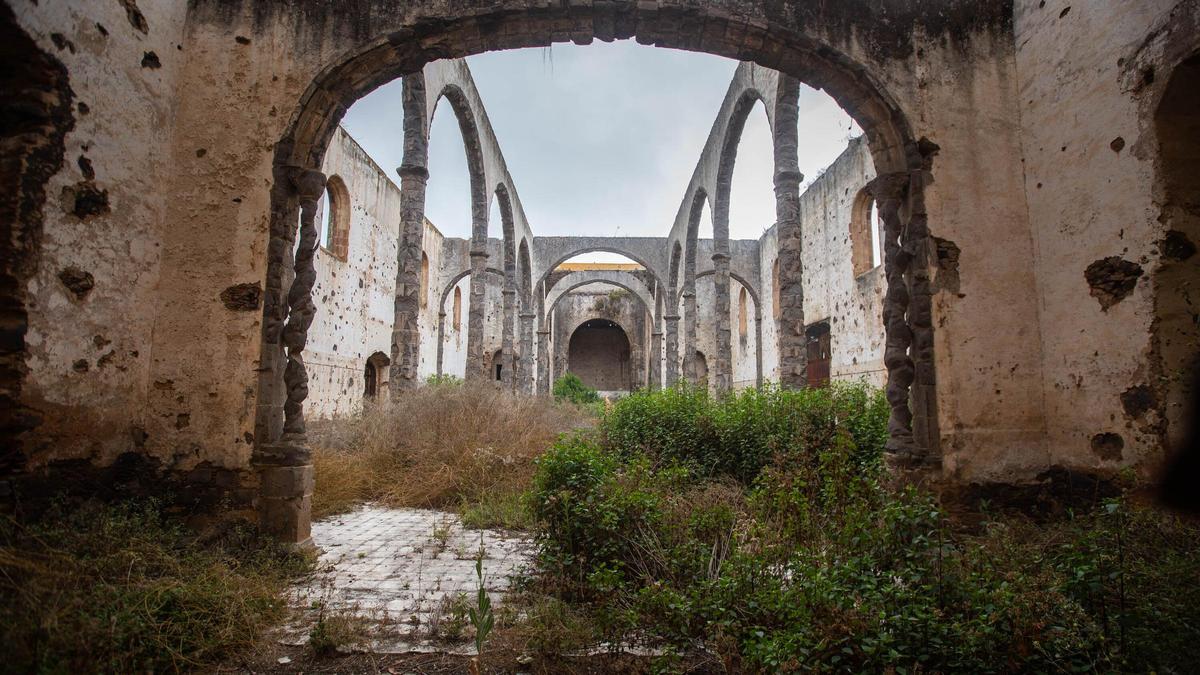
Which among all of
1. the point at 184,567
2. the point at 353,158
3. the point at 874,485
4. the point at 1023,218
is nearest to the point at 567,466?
the point at 874,485

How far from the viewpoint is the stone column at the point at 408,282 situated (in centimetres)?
930

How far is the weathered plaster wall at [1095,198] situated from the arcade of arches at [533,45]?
16 millimetres

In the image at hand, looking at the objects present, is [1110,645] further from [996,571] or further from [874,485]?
[874,485]

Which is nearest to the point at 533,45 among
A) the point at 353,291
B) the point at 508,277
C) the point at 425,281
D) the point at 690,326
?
the point at 353,291

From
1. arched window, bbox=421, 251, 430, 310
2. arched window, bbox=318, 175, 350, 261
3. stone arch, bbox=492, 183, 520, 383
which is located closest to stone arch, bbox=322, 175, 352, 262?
arched window, bbox=318, 175, 350, 261

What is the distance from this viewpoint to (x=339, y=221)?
13266 millimetres

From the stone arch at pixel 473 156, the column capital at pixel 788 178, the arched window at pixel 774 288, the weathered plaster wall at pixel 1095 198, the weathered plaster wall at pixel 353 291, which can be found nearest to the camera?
the weathered plaster wall at pixel 1095 198

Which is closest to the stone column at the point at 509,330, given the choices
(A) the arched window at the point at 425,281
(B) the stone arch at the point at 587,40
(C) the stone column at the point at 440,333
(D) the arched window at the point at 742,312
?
(A) the arched window at the point at 425,281

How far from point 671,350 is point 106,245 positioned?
16.5m

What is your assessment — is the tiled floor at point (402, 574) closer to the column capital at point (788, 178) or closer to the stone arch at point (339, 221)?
the column capital at point (788, 178)

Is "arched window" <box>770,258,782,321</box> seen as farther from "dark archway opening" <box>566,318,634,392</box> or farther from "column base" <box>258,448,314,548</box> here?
"column base" <box>258,448,314,548</box>

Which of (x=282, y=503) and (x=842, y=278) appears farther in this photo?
(x=842, y=278)

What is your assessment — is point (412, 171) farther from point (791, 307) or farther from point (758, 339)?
point (758, 339)

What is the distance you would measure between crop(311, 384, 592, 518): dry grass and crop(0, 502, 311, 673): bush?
6.56ft
